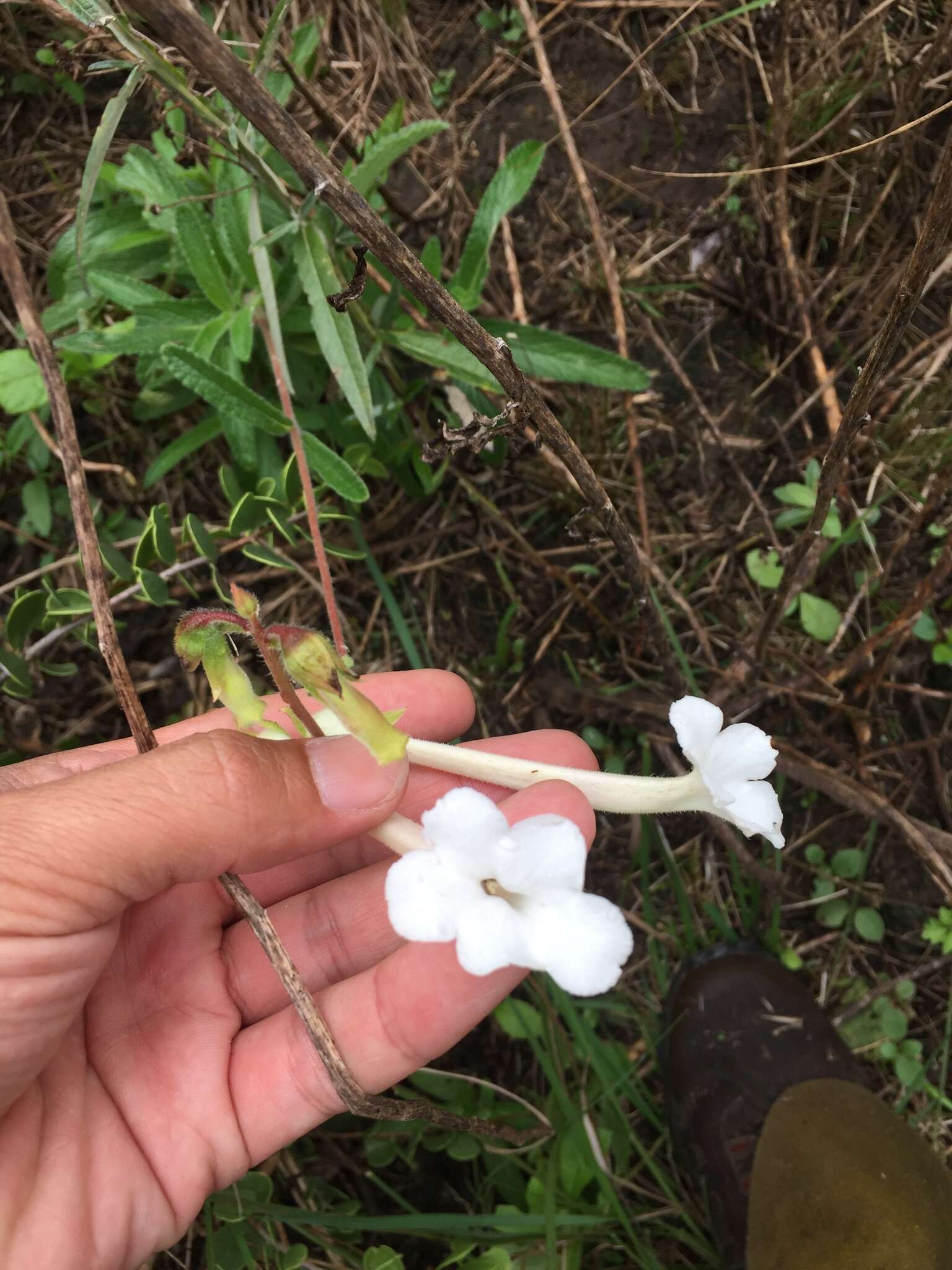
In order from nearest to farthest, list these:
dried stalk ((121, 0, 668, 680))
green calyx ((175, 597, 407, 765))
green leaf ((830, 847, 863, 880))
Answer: dried stalk ((121, 0, 668, 680))
green calyx ((175, 597, 407, 765))
green leaf ((830, 847, 863, 880))

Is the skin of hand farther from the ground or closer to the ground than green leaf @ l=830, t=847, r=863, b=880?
farther from the ground

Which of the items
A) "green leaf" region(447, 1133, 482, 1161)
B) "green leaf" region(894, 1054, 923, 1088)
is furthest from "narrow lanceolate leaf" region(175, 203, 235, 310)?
"green leaf" region(894, 1054, 923, 1088)

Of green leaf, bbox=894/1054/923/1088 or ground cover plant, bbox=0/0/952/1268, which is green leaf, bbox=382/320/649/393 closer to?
ground cover plant, bbox=0/0/952/1268

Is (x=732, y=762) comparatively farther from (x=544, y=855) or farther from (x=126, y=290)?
(x=126, y=290)

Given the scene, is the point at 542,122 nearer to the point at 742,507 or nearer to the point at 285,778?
the point at 742,507

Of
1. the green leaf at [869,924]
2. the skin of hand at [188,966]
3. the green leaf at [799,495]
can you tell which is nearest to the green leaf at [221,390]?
the skin of hand at [188,966]

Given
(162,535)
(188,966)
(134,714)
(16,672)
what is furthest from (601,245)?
(188,966)

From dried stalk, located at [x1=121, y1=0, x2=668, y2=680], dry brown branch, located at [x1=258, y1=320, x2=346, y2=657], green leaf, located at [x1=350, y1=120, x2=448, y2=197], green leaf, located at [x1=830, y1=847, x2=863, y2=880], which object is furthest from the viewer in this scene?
green leaf, located at [x1=830, y1=847, x2=863, y2=880]

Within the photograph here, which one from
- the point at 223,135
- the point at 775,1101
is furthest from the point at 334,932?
the point at 223,135
